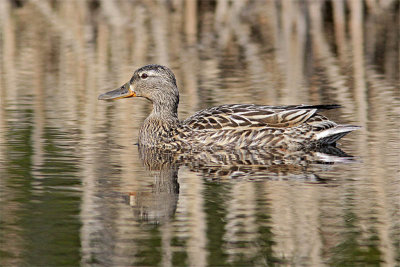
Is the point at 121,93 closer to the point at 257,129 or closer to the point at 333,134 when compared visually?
the point at 257,129

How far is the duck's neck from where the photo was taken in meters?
11.1

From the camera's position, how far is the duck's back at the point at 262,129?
35.7 feet

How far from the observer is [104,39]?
2058 cm

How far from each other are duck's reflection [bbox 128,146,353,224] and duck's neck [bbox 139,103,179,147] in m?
0.23

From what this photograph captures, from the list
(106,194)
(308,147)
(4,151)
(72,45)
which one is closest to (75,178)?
(106,194)

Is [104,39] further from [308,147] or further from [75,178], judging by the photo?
[75,178]

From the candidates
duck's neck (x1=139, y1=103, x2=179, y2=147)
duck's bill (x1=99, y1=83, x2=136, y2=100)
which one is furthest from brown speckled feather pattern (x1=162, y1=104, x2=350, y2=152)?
duck's bill (x1=99, y1=83, x2=136, y2=100)

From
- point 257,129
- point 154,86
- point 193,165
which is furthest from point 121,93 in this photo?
point 193,165

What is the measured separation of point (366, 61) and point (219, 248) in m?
11.8

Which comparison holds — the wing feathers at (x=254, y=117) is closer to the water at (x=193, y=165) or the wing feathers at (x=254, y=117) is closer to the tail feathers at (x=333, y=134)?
the tail feathers at (x=333, y=134)

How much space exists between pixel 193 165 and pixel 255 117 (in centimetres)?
151

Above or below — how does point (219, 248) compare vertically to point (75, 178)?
below

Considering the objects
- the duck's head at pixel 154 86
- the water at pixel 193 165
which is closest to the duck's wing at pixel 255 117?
the water at pixel 193 165

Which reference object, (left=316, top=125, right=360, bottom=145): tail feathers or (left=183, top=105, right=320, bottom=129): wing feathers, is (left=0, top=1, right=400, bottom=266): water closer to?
(left=316, top=125, right=360, bottom=145): tail feathers
